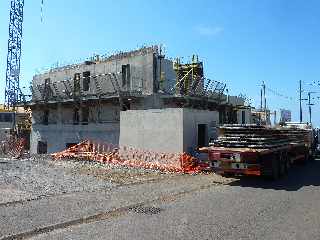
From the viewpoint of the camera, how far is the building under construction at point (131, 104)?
74.7ft

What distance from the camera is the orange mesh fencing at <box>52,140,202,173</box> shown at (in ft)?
67.3

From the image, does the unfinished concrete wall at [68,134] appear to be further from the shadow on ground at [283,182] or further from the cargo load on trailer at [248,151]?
the shadow on ground at [283,182]

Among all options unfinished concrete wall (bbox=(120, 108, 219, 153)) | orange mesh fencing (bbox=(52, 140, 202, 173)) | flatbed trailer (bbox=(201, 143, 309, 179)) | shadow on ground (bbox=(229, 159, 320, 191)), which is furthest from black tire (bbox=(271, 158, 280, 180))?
unfinished concrete wall (bbox=(120, 108, 219, 153))

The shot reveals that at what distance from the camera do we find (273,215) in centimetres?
973

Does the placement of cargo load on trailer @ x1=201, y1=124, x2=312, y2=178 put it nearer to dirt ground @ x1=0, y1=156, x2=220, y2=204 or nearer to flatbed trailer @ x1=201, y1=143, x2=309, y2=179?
flatbed trailer @ x1=201, y1=143, x2=309, y2=179

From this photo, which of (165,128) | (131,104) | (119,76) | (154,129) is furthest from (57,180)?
(119,76)

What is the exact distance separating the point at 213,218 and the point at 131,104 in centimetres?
2170

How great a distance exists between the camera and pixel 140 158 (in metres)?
23.5

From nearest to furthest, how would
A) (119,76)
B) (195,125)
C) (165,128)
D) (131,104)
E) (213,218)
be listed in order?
1. (213,218)
2. (165,128)
3. (195,125)
4. (131,104)
5. (119,76)

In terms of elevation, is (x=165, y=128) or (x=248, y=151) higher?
(x=165, y=128)

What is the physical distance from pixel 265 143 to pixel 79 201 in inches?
305

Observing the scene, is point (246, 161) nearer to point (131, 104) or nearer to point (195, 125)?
point (195, 125)

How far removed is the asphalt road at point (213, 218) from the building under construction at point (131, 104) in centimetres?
903

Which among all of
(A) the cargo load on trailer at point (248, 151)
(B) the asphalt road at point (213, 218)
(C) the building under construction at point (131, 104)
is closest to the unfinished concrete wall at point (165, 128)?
(C) the building under construction at point (131, 104)
